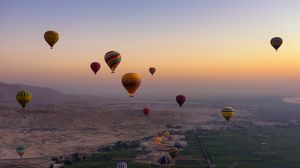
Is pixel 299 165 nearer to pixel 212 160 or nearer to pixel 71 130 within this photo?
pixel 212 160

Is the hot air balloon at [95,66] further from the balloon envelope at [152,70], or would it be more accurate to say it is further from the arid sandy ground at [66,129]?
the arid sandy ground at [66,129]

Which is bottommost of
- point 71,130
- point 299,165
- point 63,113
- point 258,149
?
point 299,165

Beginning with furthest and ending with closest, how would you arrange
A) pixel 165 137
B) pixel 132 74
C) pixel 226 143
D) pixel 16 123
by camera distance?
pixel 16 123 → pixel 165 137 → pixel 226 143 → pixel 132 74

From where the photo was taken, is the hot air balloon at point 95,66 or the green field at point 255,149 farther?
the green field at point 255,149

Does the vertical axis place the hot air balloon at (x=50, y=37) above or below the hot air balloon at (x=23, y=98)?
above

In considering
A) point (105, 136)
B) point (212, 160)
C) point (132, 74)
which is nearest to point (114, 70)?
point (132, 74)

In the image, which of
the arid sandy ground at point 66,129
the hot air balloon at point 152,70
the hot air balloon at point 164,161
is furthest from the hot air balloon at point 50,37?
the hot air balloon at point 164,161

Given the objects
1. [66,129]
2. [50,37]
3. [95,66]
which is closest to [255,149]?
[95,66]

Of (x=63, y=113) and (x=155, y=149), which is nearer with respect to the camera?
(x=155, y=149)

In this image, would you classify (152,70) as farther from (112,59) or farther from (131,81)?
(131,81)
